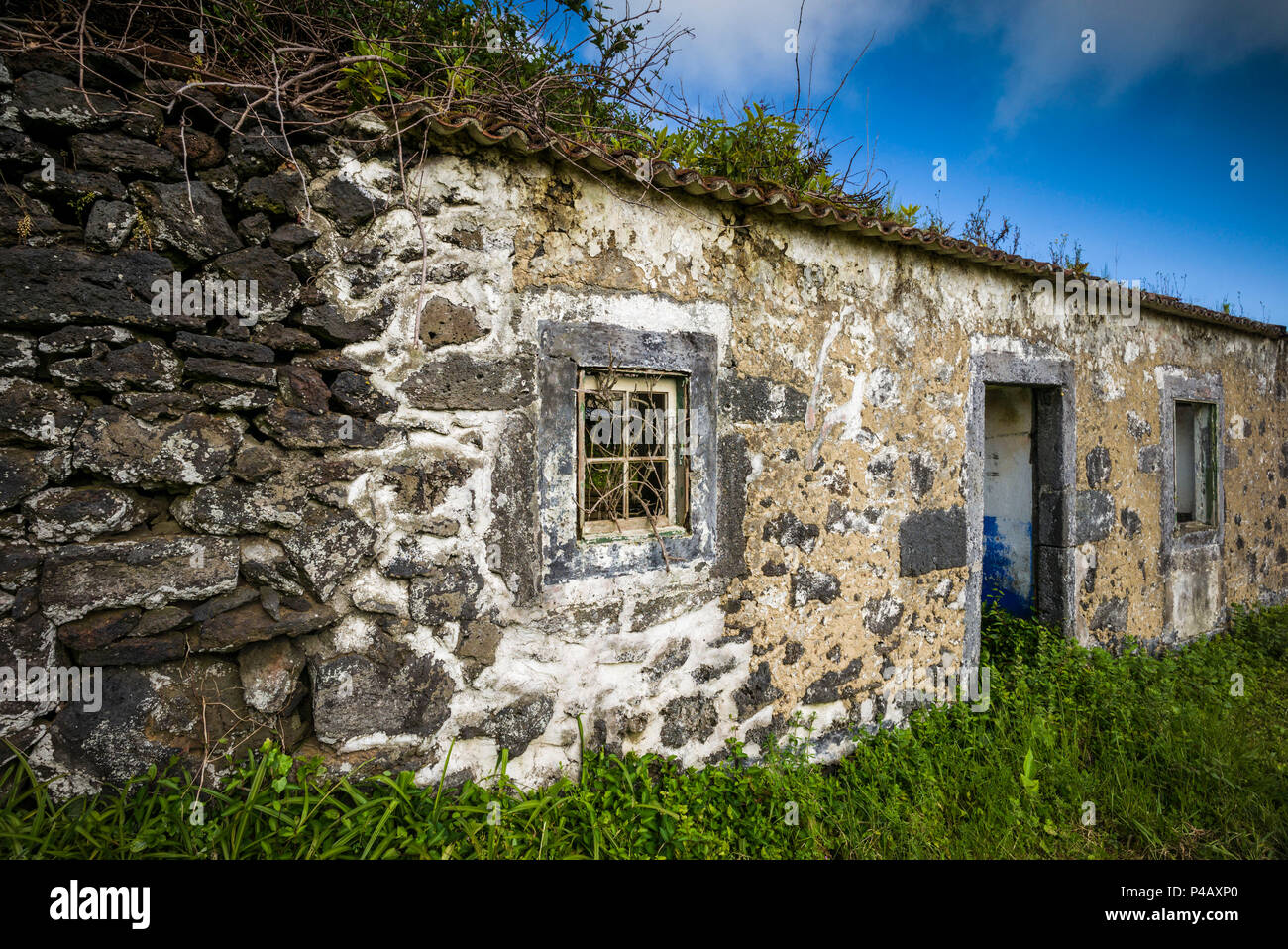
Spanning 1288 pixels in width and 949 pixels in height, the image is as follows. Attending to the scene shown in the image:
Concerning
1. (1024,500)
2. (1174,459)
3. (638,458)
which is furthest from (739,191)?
(1174,459)

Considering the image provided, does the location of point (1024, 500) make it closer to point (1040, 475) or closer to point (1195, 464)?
point (1040, 475)

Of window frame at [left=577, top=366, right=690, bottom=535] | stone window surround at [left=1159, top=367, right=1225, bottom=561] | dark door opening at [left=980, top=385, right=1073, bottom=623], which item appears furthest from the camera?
stone window surround at [left=1159, top=367, right=1225, bottom=561]

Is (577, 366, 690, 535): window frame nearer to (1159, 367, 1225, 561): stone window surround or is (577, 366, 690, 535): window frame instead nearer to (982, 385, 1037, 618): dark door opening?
(982, 385, 1037, 618): dark door opening

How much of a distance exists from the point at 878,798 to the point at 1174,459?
4.61 meters

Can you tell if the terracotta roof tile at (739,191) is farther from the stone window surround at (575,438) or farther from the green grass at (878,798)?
the green grass at (878,798)

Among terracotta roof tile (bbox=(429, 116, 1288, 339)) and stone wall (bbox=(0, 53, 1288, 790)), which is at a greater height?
terracotta roof tile (bbox=(429, 116, 1288, 339))

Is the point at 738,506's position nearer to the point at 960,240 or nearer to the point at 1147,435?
the point at 960,240

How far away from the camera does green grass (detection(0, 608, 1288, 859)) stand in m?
2.05

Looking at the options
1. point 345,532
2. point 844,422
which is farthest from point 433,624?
point 844,422

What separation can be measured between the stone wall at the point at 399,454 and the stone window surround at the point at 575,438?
0.08 feet

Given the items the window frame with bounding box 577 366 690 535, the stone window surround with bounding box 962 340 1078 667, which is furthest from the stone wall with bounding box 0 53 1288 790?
the stone window surround with bounding box 962 340 1078 667

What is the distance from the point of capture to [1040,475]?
15.3 feet

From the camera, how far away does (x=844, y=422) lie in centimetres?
347

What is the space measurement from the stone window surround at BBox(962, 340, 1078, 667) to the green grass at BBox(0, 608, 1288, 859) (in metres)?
0.37
